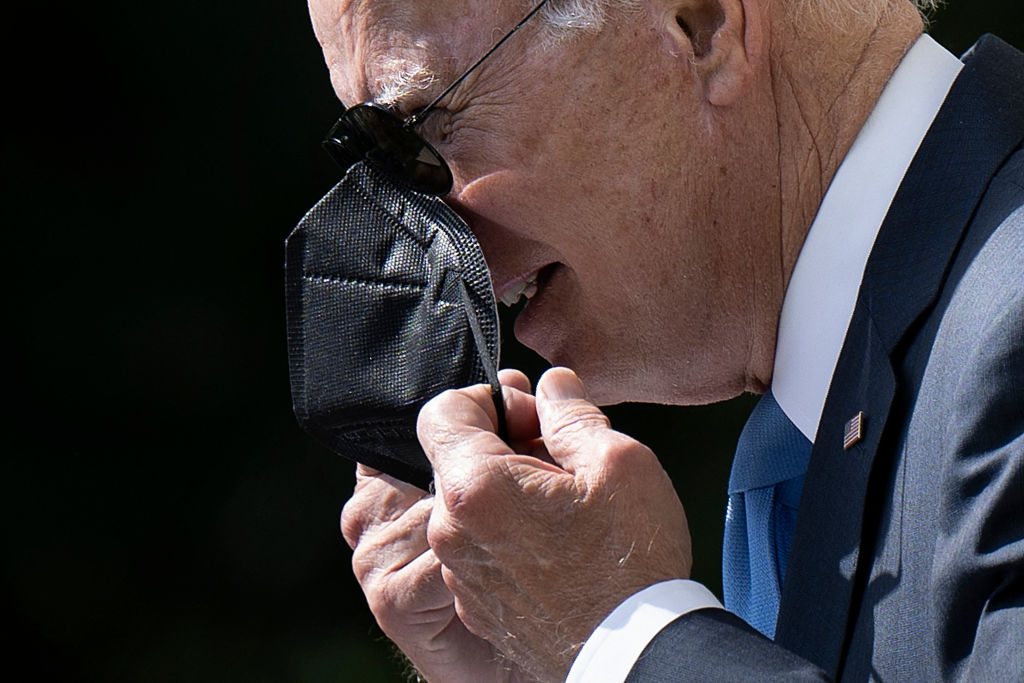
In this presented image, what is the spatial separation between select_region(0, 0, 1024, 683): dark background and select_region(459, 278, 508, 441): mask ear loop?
117cm

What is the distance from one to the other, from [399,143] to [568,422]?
0.54m

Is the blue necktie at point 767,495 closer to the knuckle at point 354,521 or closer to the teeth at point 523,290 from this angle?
the teeth at point 523,290

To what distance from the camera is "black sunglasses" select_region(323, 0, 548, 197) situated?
1.73m

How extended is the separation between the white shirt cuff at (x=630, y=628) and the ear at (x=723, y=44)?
0.66 m

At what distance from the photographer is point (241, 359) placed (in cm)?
274

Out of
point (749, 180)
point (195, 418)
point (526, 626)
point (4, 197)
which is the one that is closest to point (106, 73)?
point (4, 197)

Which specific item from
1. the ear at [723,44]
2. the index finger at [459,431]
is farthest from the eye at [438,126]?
the index finger at [459,431]

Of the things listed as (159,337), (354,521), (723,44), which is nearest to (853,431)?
(723,44)

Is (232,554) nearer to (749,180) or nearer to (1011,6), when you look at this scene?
(749,180)

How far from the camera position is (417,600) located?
1.89 meters

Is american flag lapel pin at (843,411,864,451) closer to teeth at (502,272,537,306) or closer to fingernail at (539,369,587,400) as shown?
fingernail at (539,369,587,400)

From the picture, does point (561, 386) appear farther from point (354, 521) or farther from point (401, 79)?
point (354, 521)

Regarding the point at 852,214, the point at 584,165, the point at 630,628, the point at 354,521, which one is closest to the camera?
the point at 630,628

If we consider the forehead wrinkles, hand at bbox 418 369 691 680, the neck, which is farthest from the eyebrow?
hand at bbox 418 369 691 680
